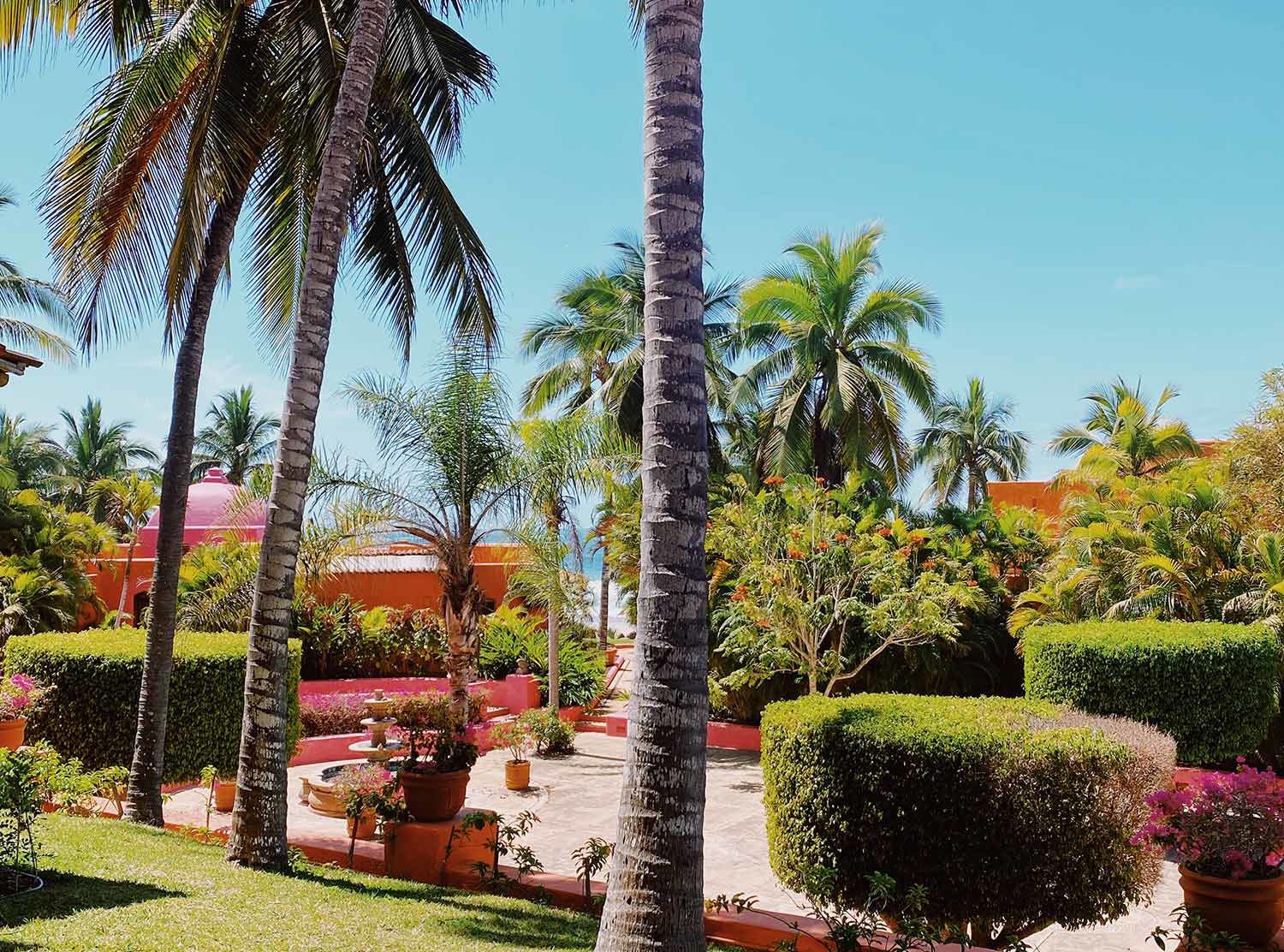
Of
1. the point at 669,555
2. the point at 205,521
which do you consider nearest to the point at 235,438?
the point at 205,521

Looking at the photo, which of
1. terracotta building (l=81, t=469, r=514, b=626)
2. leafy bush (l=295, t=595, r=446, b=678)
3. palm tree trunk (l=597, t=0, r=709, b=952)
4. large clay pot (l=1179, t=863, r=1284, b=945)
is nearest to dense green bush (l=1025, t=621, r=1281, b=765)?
large clay pot (l=1179, t=863, r=1284, b=945)

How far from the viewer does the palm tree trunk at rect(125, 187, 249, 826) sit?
29.0 ft

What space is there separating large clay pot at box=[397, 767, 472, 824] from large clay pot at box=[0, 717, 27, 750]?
16.0 ft

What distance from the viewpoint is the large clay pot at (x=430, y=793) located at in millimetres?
7828

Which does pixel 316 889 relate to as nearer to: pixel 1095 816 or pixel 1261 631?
pixel 1095 816

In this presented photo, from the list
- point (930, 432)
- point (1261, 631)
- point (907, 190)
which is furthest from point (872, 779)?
point (930, 432)

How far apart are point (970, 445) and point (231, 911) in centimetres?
4368

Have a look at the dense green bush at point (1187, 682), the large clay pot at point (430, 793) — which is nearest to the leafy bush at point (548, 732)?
the large clay pot at point (430, 793)

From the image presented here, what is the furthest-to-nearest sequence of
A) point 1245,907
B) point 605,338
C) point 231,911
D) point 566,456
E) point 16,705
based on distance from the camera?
point 605,338 < point 566,456 < point 16,705 < point 1245,907 < point 231,911

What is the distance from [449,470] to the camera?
12164 millimetres

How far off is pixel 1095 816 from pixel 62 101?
1280 cm

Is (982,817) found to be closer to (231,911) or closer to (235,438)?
(231,911)

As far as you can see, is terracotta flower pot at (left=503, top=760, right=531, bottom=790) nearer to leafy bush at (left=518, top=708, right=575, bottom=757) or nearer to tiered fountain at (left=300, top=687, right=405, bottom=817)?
tiered fountain at (left=300, top=687, right=405, bottom=817)

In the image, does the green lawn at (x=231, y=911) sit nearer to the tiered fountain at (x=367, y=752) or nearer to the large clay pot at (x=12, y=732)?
the large clay pot at (x=12, y=732)
